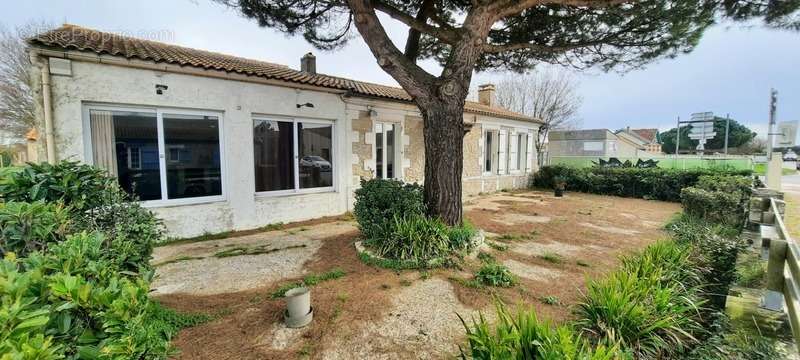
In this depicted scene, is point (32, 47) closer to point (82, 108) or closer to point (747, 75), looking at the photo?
point (82, 108)

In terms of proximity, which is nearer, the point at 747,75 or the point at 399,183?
the point at 399,183

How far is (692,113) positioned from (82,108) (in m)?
30.1

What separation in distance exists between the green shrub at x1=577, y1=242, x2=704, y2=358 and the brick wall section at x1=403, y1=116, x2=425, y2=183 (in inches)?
281

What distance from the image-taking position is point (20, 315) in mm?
1028

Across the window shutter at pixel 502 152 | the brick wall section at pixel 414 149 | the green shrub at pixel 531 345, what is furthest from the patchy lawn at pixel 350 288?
the window shutter at pixel 502 152

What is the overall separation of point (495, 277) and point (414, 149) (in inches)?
255

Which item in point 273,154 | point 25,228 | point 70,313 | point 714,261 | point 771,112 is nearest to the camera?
point 70,313

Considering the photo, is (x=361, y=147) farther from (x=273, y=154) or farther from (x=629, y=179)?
(x=629, y=179)

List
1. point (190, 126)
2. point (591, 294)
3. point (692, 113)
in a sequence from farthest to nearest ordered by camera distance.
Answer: point (692, 113), point (190, 126), point (591, 294)

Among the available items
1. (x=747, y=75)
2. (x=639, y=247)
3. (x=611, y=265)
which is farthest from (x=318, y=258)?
(x=747, y=75)

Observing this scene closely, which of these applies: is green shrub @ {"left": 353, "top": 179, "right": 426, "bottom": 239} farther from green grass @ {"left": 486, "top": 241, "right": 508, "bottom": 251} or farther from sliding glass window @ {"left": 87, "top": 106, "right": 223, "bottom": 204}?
sliding glass window @ {"left": 87, "top": 106, "right": 223, "bottom": 204}

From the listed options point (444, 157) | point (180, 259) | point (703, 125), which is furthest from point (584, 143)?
point (180, 259)

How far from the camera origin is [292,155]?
25.1 ft

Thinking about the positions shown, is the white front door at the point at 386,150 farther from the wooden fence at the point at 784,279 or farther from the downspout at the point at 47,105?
the wooden fence at the point at 784,279
